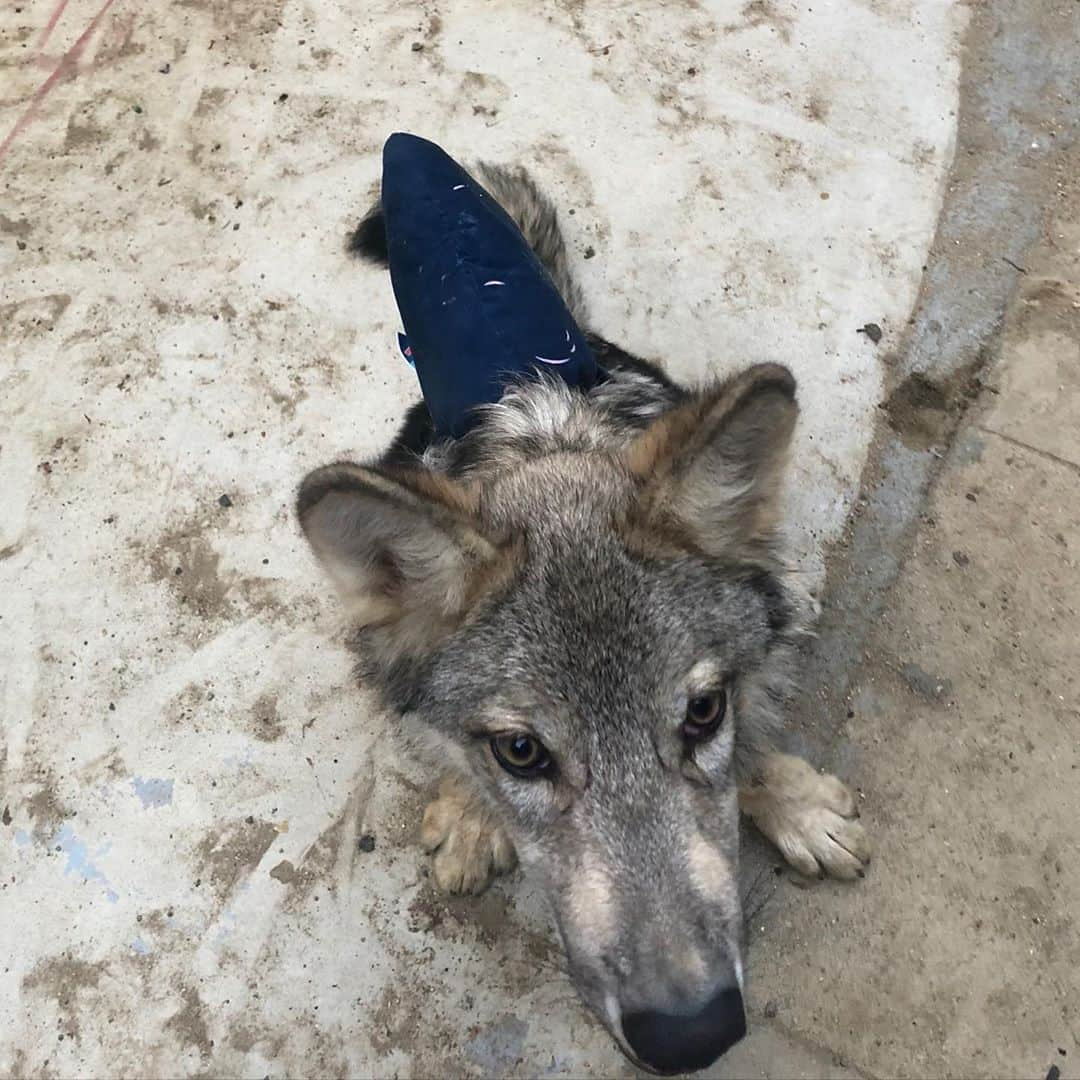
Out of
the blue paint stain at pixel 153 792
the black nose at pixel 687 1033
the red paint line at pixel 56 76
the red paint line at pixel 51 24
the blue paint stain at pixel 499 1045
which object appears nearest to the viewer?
the black nose at pixel 687 1033

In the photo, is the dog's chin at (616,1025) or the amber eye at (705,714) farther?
the amber eye at (705,714)

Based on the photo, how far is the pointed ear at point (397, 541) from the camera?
85.3 inches

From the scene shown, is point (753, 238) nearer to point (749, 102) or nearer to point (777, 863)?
point (749, 102)

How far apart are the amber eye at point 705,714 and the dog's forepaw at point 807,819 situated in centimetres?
99

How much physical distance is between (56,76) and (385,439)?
3.51 meters

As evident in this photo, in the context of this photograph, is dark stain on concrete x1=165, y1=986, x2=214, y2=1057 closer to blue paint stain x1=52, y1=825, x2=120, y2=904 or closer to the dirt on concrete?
blue paint stain x1=52, y1=825, x2=120, y2=904

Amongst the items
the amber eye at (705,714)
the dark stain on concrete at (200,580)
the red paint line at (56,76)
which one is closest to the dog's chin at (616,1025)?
the amber eye at (705,714)

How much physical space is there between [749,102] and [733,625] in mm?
3827

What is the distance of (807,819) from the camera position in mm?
3393

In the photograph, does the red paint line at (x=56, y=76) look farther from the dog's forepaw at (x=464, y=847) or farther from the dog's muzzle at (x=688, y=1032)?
the dog's muzzle at (x=688, y=1032)

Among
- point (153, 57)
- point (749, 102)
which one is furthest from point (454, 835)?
point (153, 57)

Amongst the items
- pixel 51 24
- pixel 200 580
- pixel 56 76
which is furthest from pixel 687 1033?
pixel 51 24

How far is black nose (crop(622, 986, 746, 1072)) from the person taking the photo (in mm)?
2166

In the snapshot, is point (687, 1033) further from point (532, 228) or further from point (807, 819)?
point (532, 228)
